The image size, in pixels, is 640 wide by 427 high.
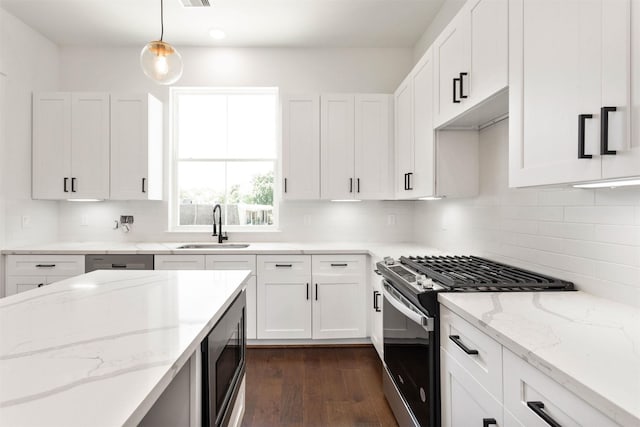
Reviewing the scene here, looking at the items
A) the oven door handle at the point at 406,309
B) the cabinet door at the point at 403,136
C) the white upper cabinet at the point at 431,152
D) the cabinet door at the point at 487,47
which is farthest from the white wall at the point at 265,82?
the cabinet door at the point at 487,47

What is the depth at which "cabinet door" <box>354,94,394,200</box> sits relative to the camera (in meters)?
3.40

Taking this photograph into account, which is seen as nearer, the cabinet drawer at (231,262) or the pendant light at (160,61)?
the pendant light at (160,61)

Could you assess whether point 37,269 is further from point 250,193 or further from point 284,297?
point 284,297

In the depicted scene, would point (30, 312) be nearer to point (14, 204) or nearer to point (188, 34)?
point (14, 204)

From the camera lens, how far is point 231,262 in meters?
3.09

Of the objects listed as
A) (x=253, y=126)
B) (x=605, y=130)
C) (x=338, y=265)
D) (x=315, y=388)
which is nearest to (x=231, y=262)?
(x=338, y=265)

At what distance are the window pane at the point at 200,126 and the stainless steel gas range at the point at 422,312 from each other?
246cm

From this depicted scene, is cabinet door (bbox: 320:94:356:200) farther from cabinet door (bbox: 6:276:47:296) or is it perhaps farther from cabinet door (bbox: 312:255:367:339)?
cabinet door (bbox: 6:276:47:296)

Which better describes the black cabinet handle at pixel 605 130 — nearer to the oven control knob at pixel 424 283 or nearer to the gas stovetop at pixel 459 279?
the gas stovetop at pixel 459 279

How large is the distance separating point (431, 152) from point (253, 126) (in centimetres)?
215

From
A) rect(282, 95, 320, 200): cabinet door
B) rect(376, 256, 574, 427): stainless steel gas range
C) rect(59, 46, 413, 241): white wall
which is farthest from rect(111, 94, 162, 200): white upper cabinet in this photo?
rect(376, 256, 574, 427): stainless steel gas range

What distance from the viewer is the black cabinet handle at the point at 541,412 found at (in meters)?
0.82

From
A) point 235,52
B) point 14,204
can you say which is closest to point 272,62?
point 235,52

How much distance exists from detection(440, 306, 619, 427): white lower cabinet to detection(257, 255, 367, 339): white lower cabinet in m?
1.69
